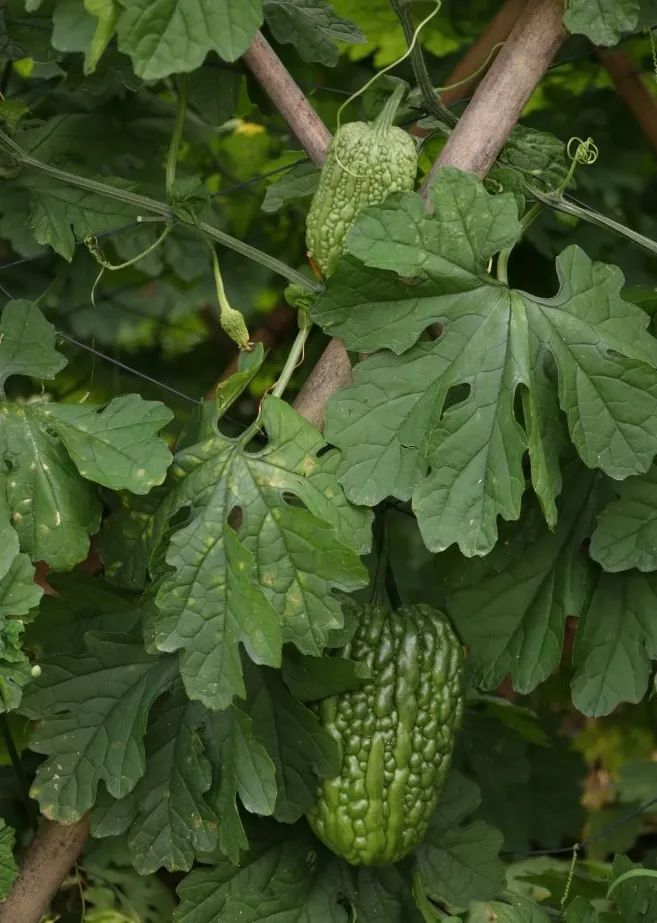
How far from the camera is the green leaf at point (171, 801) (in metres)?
1.45

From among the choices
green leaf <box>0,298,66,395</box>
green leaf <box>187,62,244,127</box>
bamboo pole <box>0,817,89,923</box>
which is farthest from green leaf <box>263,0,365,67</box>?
bamboo pole <box>0,817,89,923</box>

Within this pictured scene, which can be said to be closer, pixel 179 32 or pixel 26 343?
pixel 179 32

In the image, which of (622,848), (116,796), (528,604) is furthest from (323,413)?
(622,848)

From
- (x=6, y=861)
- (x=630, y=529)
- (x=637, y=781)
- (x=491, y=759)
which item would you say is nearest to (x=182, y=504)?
(x=6, y=861)

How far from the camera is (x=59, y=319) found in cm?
224

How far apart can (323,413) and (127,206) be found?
0.38 meters

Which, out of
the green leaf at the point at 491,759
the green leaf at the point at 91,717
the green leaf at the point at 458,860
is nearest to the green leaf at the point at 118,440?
the green leaf at the point at 91,717

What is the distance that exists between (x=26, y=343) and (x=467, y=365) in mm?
521

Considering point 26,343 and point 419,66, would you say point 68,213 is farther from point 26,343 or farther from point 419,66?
point 419,66

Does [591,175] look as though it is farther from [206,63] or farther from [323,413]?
[323,413]

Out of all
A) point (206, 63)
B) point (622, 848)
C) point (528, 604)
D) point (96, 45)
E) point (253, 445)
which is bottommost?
point (622, 848)

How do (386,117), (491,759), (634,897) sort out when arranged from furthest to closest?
(491,759) < (634,897) < (386,117)

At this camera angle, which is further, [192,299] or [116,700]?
[192,299]

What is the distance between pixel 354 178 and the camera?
1.38 meters
